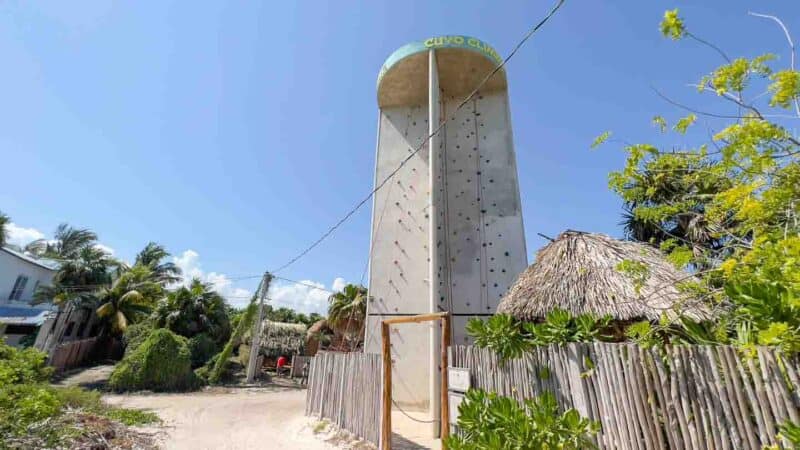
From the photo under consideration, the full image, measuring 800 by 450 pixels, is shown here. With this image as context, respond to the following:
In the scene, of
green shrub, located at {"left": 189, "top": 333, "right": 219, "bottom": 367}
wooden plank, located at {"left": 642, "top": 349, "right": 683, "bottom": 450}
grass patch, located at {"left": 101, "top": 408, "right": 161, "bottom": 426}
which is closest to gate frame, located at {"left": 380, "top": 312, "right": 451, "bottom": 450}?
wooden plank, located at {"left": 642, "top": 349, "right": 683, "bottom": 450}

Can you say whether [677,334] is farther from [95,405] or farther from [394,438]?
[95,405]

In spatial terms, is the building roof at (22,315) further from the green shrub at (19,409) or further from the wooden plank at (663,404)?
the wooden plank at (663,404)

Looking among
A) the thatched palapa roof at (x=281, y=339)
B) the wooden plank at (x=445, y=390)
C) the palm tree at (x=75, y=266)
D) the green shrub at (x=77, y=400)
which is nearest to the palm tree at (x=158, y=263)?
the palm tree at (x=75, y=266)

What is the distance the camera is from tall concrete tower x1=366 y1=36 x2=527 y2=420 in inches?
384

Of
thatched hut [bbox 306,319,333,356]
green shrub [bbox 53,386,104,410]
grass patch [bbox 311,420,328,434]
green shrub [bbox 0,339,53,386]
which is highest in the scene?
thatched hut [bbox 306,319,333,356]

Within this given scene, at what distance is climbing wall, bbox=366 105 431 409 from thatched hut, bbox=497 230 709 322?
4275 millimetres

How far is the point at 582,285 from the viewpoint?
5375 mm

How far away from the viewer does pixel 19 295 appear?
67.7 feet

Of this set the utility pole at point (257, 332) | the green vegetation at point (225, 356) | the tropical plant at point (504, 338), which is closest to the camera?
the tropical plant at point (504, 338)

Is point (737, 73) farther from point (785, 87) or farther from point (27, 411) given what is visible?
point (27, 411)

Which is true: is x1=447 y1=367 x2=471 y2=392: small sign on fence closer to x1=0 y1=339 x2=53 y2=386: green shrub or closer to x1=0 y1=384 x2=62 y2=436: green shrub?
x1=0 y1=384 x2=62 y2=436: green shrub

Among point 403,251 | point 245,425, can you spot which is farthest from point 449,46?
point 245,425

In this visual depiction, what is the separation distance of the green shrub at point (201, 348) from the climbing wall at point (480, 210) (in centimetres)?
1380

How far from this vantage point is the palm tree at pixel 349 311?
1758 centimetres
